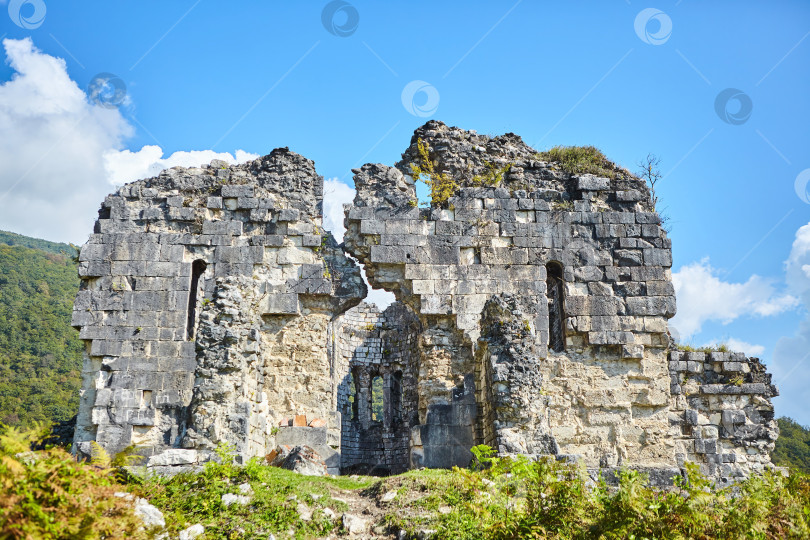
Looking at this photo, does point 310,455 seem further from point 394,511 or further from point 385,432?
point 385,432

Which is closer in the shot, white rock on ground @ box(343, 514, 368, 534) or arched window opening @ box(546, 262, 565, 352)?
white rock on ground @ box(343, 514, 368, 534)

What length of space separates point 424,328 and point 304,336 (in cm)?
219

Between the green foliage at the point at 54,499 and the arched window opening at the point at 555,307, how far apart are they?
30.5 ft

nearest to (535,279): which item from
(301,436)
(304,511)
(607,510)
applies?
(301,436)

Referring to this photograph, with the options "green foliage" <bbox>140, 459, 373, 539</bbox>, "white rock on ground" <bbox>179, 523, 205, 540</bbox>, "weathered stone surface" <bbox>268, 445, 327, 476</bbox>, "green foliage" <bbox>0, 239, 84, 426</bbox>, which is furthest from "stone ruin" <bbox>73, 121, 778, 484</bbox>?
"green foliage" <bbox>0, 239, 84, 426</bbox>

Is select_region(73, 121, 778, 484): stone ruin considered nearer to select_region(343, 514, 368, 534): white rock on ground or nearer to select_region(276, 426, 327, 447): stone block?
select_region(276, 426, 327, 447): stone block

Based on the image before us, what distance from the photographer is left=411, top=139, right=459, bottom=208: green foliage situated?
1435 centimetres

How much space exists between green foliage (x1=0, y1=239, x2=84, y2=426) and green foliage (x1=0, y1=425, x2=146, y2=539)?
20.1 m

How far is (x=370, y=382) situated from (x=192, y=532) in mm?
13497

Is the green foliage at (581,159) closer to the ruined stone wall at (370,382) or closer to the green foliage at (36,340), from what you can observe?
the ruined stone wall at (370,382)

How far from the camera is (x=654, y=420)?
13.4 metres

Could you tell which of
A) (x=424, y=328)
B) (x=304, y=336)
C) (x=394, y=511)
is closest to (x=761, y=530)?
(x=394, y=511)

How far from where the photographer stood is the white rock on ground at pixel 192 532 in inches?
289

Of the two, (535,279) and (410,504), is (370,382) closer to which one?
(535,279)
